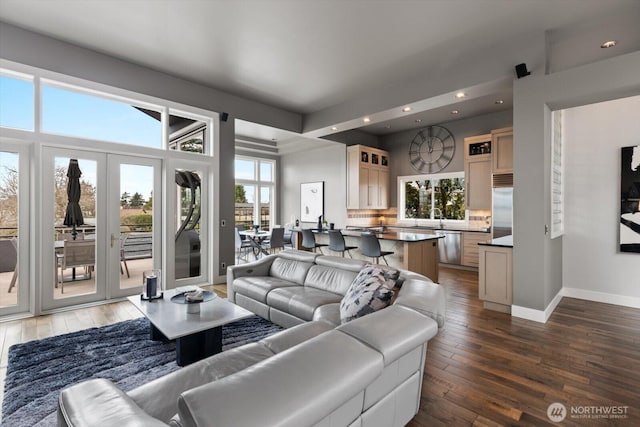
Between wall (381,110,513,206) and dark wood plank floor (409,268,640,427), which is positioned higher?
wall (381,110,513,206)

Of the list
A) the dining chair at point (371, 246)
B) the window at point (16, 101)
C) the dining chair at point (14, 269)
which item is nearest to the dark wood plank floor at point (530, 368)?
the dining chair at point (371, 246)

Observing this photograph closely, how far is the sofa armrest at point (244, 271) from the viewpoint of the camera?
3.88 metres

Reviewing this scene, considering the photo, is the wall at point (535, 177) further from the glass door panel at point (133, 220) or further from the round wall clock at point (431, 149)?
the glass door panel at point (133, 220)

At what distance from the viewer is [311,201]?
8508 millimetres

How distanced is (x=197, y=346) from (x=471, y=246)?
18.3 ft

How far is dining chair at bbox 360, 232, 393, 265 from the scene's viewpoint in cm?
482

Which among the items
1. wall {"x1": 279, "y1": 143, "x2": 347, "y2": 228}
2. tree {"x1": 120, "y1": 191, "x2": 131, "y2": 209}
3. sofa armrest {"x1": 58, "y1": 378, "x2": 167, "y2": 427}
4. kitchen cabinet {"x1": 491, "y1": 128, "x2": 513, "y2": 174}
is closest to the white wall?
kitchen cabinet {"x1": 491, "y1": 128, "x2": 513, "y2": 174}

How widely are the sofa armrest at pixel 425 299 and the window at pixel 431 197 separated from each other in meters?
5.55

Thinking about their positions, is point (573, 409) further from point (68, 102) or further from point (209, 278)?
point (68, 102)

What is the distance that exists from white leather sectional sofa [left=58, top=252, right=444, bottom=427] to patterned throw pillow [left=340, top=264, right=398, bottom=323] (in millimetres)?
170

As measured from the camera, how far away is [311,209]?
8500mm

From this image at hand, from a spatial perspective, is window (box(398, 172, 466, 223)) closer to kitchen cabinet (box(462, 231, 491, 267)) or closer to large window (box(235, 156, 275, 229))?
kitchen cabinet (box(462, 231, 491, 267))

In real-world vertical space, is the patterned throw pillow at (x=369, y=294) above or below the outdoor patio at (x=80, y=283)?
above

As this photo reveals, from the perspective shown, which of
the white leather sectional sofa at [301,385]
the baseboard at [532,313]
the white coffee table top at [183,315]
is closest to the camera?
the white leather sectional sofa at [301,385]
